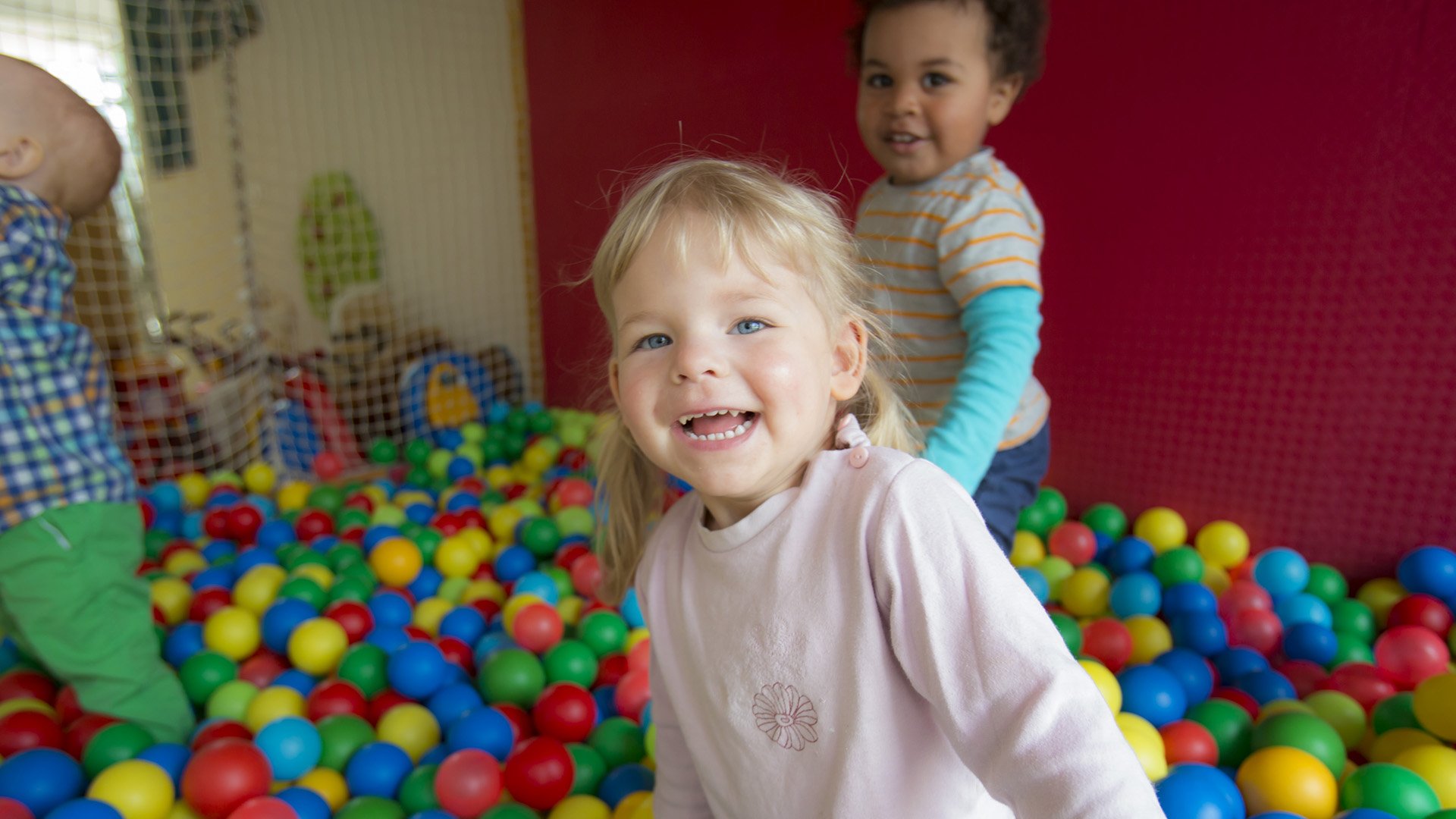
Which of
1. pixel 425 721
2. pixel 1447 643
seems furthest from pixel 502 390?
pixel 1447 643

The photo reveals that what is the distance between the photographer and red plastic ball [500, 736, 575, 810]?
1.21 metres

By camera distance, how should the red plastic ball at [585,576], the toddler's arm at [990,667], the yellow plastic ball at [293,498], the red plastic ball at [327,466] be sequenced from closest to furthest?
the toddler's arm at [990,667] → the red plastic ball at [585,576] → the yellow plastic ball at [293,498] → the red plastic ball at [327,466]

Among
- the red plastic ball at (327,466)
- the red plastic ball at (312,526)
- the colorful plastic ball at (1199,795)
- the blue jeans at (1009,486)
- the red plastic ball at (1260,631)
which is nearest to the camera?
the colorful plastic ball at (1199,795)

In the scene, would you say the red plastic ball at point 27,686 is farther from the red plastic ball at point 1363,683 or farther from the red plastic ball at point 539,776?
Result: the red plastic ball at point 1363,683

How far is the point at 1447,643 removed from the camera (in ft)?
5.11

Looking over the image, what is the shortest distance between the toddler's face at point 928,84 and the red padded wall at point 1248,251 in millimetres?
593

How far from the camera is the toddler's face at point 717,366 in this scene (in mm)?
696

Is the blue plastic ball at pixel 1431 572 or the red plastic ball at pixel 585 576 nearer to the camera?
the blue plastic ball at pixel 1431 572

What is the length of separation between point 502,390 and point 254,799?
2.21m

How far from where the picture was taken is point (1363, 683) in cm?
138

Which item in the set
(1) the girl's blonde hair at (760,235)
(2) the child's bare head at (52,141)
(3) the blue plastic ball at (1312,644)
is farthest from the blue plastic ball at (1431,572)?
(2) the child's bare head at (52,141)

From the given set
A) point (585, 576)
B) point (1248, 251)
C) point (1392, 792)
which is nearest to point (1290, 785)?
point (1392, 792)

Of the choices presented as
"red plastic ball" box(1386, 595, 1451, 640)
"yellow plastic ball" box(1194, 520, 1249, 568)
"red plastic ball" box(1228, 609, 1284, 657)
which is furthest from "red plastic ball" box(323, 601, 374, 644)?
"red plastic ball" box(1386, 595, 1451, 640)

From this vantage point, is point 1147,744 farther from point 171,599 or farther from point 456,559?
point 171,599
